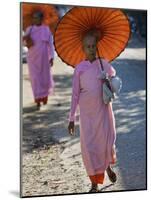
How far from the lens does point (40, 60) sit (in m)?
3.48

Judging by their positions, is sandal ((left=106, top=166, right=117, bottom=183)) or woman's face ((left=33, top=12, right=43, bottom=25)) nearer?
woman's face ((left=33, top=12, right=43, bottom=25))

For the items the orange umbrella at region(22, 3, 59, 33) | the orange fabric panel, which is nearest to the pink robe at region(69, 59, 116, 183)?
the orange fabric panel

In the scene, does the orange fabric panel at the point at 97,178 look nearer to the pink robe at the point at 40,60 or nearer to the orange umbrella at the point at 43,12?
the pink robe at the point at 40,60

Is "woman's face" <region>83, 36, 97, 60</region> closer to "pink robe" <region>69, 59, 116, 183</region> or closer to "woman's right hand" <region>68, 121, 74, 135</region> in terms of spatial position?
"pink robe" <region>69, 59, 116, 183</region>

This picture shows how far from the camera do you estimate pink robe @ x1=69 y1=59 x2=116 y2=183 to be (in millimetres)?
3498

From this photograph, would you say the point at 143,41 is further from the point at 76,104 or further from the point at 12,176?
the point at 12,176

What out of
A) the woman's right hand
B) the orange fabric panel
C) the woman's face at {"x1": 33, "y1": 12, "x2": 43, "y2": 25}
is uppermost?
the woman's face at {"x1": 33, "y1": 12, "x2": 43, "y2": 25}

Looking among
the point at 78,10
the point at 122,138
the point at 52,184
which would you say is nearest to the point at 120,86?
the point at 122,138

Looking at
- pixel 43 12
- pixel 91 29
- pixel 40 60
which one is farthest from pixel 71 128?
pixel 43 12

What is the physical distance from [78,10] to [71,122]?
737mm

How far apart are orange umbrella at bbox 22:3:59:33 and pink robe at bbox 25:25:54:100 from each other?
0.13 feet

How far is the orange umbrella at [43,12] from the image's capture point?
11.0ft

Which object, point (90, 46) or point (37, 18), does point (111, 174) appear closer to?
point (90, 46)

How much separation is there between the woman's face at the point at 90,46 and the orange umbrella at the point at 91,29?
0.10 feet
